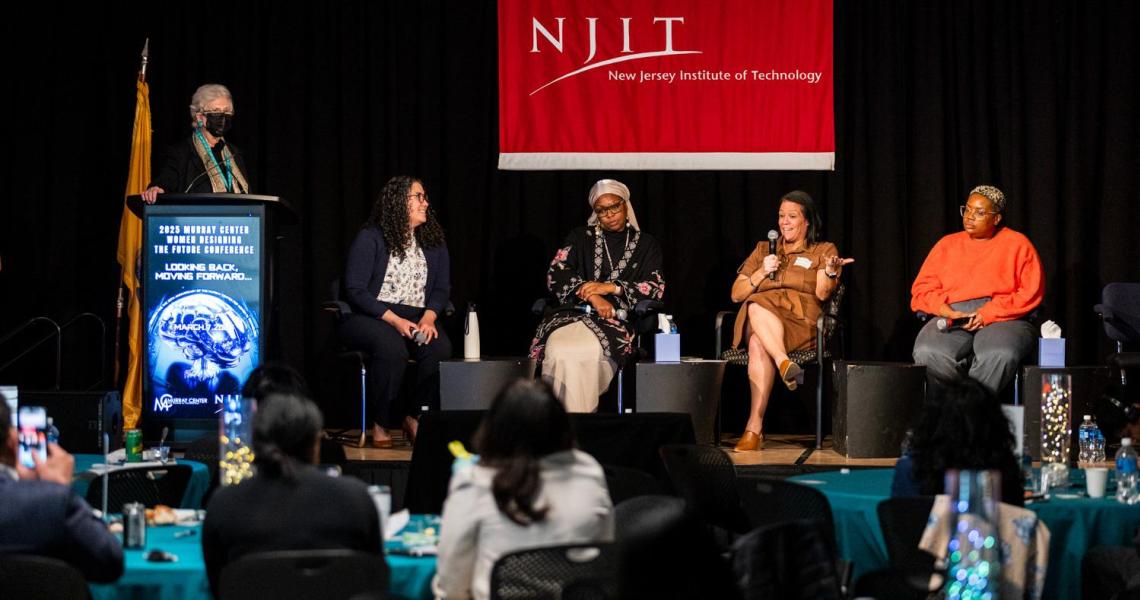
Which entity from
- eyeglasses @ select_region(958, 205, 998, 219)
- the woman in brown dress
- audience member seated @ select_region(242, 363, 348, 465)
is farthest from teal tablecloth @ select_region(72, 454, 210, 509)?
eyeglasses @ select_region(958, 205, 998, 219)

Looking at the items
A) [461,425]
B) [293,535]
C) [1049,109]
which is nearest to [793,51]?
[1049,109]

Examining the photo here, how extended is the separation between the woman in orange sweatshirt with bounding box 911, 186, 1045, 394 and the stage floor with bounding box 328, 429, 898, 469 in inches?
25.3

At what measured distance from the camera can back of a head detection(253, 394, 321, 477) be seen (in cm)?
278

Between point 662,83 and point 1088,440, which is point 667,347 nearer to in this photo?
point 662,83

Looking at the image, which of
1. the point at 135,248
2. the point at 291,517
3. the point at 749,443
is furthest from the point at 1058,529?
the point at 135,248

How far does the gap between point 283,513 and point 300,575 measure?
26 cm

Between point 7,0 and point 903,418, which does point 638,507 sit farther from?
point 7,0

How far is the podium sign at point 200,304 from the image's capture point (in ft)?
19.1

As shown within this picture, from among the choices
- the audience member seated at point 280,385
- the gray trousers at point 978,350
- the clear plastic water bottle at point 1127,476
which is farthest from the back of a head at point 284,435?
the gray trousers at point 978,350

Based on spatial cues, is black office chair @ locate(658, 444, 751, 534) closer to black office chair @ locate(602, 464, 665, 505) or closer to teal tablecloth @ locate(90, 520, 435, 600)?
black office chair @ locate(602, 464, 665, 505)

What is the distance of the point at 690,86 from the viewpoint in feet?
24.5

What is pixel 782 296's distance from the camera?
22.2ft

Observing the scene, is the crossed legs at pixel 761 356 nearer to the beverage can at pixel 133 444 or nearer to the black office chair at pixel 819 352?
A: the black office chair at pixel 819 352

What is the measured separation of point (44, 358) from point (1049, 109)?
19.4ft
